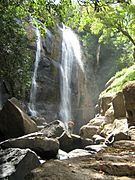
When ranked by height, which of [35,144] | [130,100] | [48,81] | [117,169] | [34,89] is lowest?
[35,144]

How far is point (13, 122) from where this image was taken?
10.9 metres

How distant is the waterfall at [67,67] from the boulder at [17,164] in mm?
21513

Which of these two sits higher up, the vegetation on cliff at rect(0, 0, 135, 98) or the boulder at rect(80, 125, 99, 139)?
the vegetation on cliff at rect(0, 0, 135, 98)

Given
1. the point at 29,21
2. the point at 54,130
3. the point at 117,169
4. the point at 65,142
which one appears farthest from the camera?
the point at 29,21

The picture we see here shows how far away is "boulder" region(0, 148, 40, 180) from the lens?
5.17 meters

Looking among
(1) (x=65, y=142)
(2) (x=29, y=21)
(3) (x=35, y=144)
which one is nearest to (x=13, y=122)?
(1) (x=65, y=142)

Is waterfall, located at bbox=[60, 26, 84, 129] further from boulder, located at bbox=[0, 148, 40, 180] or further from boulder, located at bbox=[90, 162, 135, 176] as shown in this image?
boulder, located at bbox=[90, 162, 135, 176]

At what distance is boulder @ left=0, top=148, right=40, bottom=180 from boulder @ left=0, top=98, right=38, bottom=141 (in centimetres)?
471

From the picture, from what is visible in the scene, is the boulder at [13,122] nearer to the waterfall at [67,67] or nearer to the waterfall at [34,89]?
the waterfall at [34,89]

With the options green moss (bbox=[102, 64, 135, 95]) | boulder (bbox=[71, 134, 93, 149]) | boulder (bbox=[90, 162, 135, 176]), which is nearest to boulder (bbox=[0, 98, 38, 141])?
boulder (bbox=[71, 134, 93, 149])

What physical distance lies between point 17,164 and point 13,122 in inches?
222

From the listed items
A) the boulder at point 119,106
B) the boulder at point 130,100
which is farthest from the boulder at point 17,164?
the boulder at point 119,106

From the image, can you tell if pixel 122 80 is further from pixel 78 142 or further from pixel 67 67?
pixel 67 67

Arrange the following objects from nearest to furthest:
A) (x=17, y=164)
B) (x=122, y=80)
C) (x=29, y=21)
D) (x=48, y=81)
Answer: (x=17, y=164), (x=29, y=21), (x=122, y=80), (x=48, y=81)
